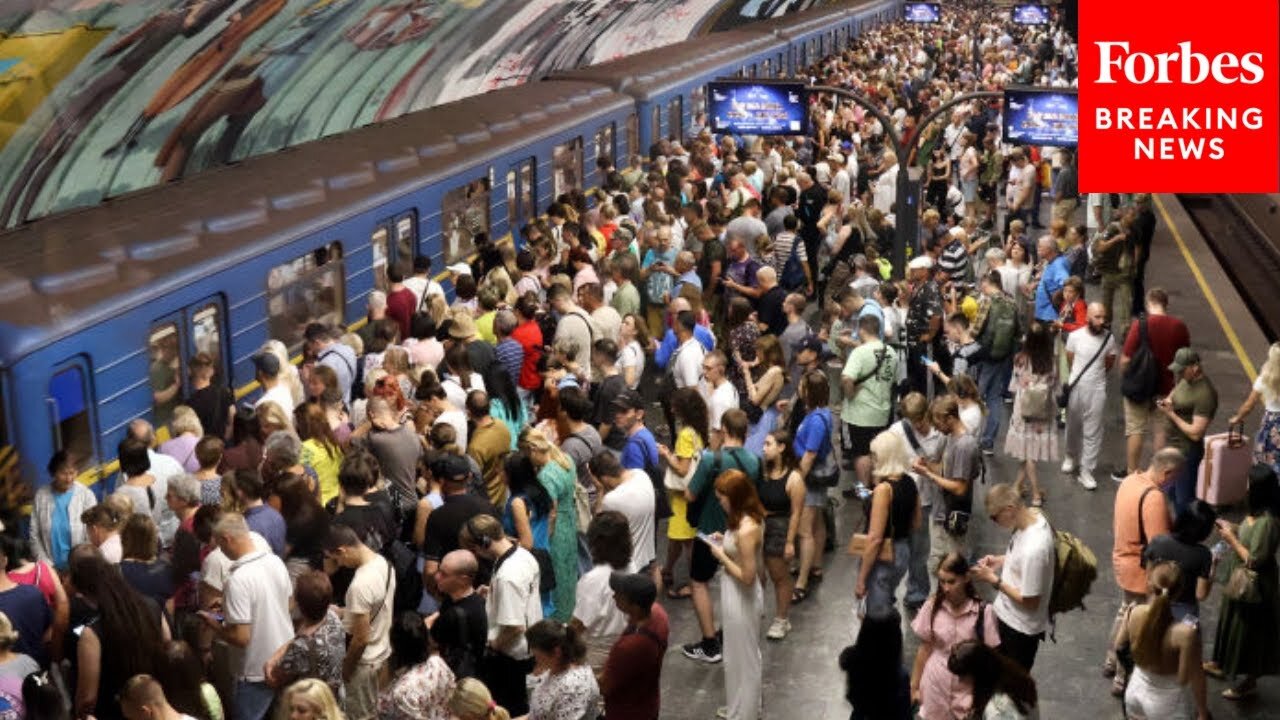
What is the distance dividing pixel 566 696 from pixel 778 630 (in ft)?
11.8

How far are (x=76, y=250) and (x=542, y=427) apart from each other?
3508 mm

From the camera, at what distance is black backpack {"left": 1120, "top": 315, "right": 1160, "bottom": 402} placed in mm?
13023

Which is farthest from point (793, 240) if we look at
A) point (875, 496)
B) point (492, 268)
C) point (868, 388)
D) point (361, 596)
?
point (361, 596)

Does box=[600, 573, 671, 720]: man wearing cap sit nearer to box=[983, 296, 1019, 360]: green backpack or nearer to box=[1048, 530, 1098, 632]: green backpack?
box=[1048, 530, 1098, 632]: green backpack

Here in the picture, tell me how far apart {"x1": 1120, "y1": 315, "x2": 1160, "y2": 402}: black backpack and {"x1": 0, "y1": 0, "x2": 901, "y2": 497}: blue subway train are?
247 inches

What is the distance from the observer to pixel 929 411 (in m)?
10.5

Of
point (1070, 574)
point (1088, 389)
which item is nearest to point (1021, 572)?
point (1070, 574)

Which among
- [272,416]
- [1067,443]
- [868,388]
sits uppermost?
[272,416]

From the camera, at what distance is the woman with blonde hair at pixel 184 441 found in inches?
371

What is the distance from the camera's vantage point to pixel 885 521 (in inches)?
376

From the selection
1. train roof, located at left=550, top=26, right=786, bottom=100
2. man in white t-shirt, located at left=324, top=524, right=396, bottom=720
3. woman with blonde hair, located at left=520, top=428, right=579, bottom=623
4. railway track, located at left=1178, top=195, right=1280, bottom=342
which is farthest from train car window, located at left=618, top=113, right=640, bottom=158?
man in white t-shirt, located at left=324, top=524, right=396, bottom=720

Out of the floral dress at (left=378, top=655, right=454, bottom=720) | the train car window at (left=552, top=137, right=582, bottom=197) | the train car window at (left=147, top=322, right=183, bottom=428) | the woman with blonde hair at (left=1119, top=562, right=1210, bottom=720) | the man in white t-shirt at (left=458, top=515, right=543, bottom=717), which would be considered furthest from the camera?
the train car window at (left=552, top=137, right=582, bottom=197)

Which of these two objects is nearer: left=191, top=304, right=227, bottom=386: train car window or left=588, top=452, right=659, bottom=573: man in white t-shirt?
left=588, top=452, right=659, bottom=573: man in white t-shirt

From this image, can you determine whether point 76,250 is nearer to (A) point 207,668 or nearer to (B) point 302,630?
(A) point 207,668
